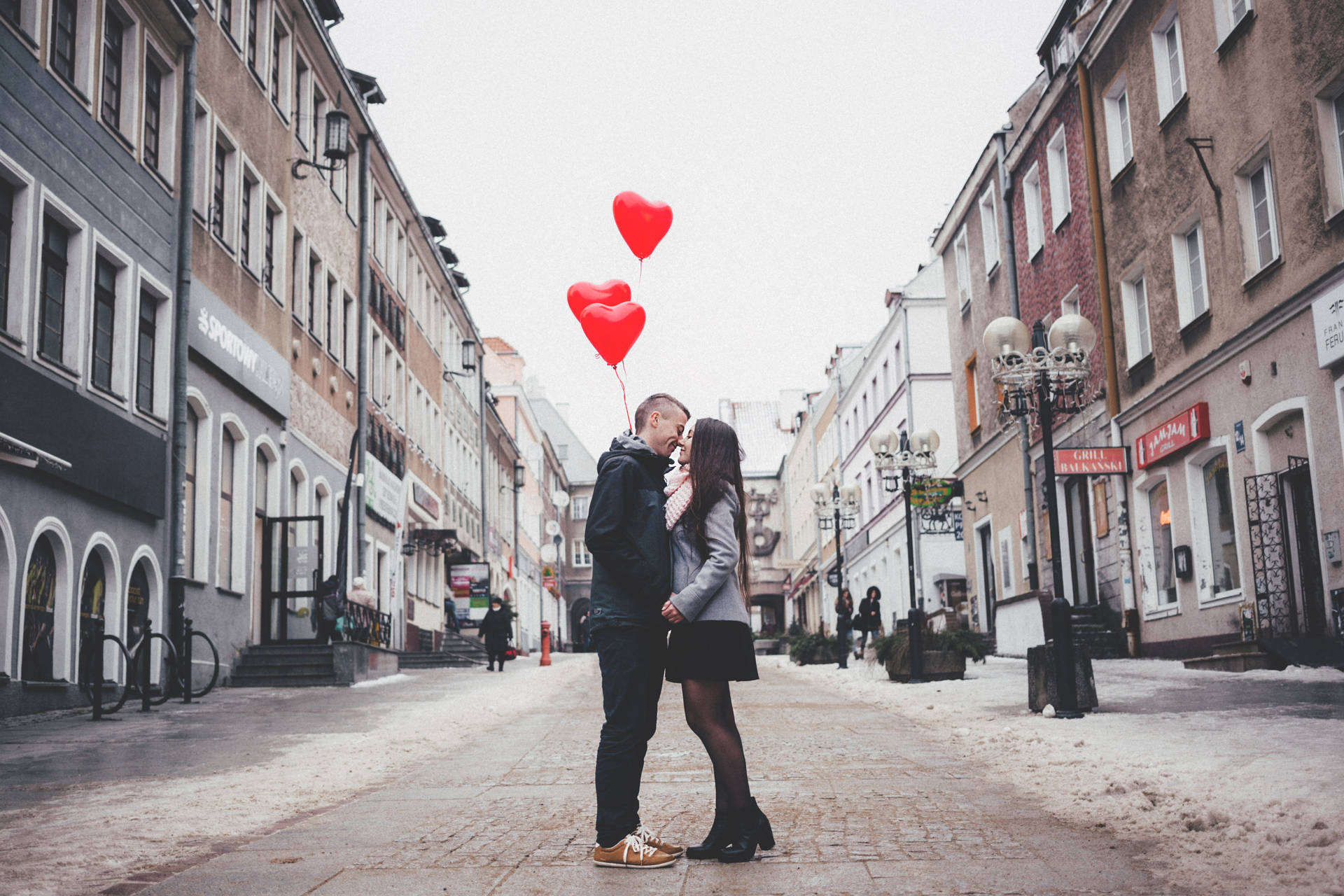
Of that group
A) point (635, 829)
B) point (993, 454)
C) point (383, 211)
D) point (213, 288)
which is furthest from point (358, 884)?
point (383, 211)

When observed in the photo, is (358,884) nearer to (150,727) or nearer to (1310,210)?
(150,727)

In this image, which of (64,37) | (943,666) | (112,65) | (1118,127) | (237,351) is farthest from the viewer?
(237,351)

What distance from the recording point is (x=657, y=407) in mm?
5797

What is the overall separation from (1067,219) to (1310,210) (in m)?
9.25

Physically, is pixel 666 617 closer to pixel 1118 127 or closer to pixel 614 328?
pixel 614 328

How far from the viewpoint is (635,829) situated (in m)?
5.33

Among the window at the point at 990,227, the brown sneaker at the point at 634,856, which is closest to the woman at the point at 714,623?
the brown sneaker at the point at 634,856

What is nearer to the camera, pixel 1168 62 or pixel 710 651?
pixel 710 651

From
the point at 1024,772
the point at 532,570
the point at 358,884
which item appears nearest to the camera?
the point at 358,884

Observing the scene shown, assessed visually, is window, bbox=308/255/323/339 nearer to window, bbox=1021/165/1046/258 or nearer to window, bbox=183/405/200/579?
window, bbox=183/405/200/579

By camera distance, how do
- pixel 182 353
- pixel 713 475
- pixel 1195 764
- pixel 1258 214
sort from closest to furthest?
1. pixel 713 475
2. pixel 1195 764
3. pixel 1258 214
4. pixel 182 353

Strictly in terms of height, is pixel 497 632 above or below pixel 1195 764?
above

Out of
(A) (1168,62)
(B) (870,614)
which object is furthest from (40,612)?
(B) (870,614)

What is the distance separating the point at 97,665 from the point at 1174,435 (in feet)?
45.8
